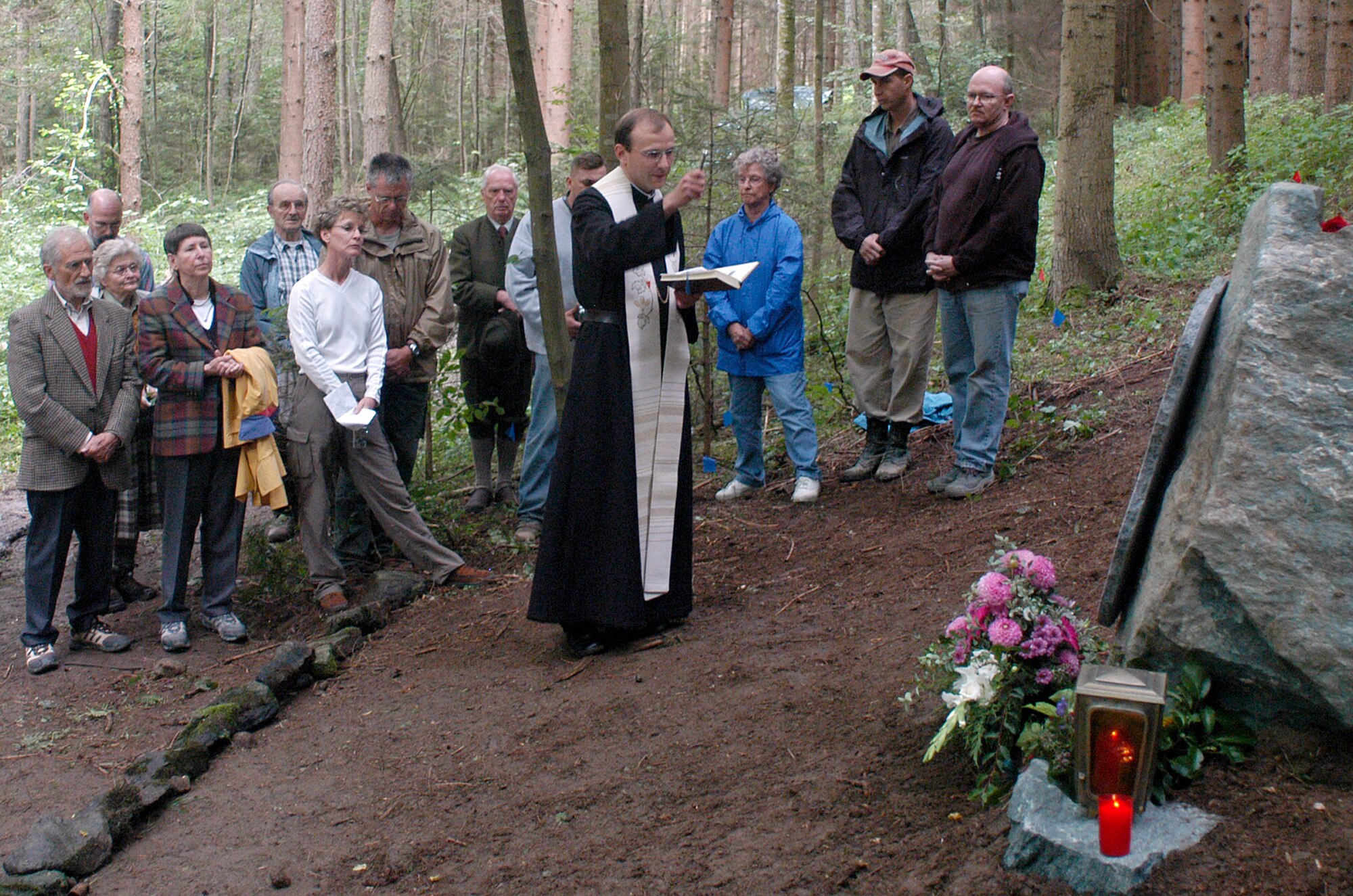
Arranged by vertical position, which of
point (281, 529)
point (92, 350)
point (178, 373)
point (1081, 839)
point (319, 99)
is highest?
point (319, 99)

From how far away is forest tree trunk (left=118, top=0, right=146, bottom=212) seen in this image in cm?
1772

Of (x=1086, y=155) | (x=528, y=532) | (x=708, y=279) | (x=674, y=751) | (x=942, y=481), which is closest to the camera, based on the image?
(x=674, y=751)

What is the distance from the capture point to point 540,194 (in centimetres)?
582

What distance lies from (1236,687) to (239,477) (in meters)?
4.98

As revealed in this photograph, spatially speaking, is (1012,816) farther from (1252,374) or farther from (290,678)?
(290,678)

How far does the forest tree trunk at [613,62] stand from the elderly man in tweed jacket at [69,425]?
7.71 feet

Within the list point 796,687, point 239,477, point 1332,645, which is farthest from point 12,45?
point 1332,645

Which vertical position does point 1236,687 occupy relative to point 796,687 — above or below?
above

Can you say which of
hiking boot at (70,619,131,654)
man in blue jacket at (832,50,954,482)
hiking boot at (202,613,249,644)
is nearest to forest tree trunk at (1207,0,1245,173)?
man in blue jacket at (832,50,954,482)

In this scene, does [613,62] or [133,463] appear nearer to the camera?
[613,62]

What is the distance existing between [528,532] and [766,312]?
2039 millimetres

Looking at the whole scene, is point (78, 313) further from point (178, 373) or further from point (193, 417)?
point (193, 417)

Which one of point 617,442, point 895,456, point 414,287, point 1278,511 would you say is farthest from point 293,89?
point 1278,511

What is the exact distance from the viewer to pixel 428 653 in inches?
216
